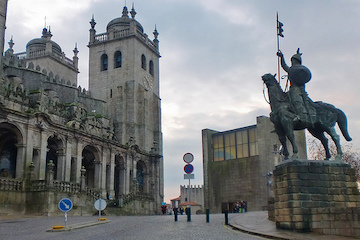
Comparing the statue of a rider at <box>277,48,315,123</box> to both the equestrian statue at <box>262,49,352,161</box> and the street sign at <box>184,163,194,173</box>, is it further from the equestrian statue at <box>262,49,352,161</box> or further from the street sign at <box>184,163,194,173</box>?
the street sign at <box>184,163,194,173</box>

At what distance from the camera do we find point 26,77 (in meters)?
45.1

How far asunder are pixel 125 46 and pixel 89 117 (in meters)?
19.3

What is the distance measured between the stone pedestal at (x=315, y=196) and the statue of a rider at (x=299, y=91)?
1.88m

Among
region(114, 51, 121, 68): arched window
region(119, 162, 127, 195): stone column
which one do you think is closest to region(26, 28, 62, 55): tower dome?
region(114, 51, 121, 68): arched window

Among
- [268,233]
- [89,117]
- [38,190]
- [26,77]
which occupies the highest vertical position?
[26,77]

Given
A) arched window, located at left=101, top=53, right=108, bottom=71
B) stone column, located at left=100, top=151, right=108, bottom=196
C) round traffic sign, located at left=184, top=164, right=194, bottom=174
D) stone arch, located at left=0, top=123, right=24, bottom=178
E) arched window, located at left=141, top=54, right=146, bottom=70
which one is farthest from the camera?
arched window, located at left=141, top=54, right=146, bottom=70

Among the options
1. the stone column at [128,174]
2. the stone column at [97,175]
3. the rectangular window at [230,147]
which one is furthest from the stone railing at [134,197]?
the rectangular window at [230,147]

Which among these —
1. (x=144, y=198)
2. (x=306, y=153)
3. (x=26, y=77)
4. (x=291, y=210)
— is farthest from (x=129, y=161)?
(x=291, y=210)

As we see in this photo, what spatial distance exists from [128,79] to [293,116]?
152 feet

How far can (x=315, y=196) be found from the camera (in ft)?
47.3

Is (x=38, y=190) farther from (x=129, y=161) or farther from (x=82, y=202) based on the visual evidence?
(x=129, y=161)

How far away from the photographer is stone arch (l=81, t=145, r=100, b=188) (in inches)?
1646

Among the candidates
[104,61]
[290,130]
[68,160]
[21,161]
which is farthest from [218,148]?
[290,130]

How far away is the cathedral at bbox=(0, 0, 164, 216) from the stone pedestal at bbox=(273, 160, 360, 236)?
19.4 meters
